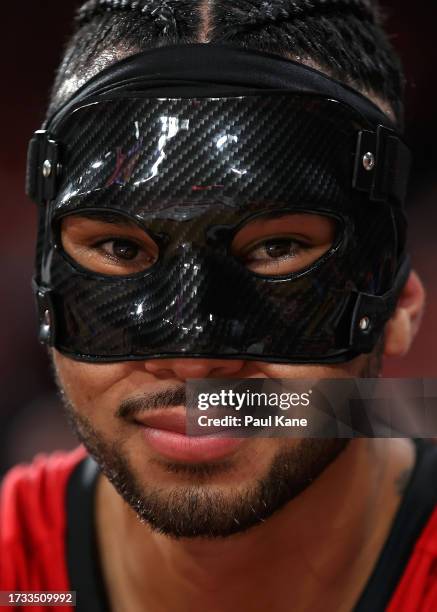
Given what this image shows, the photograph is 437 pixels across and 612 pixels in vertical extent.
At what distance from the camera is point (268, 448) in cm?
104

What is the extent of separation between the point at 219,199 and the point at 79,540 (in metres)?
0.59

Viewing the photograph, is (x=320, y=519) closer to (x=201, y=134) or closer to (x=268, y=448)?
(x=268, y=448)

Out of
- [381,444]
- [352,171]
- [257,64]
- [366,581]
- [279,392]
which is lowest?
[366,581]

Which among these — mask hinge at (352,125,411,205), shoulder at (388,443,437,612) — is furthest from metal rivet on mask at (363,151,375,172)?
shoulder at (388,443,437,612)

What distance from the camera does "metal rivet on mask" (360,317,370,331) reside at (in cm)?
106

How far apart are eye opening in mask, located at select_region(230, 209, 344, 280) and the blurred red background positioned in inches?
25.4

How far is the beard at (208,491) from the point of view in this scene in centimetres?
101

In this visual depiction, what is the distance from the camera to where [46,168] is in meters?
1.10

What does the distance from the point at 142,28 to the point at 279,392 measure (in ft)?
1.59

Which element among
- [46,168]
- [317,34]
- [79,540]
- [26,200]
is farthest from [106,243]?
[26,200]

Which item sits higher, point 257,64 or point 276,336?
point 257,64

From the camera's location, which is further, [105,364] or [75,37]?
[75,37]

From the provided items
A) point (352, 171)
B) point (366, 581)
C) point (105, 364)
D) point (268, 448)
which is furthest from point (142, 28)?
point (366, 581)

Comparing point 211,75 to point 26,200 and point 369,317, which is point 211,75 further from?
point 26,200
